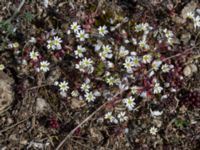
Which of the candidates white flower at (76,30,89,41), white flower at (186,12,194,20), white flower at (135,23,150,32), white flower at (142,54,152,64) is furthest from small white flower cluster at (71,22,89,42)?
white flower at (186,12,194,20)

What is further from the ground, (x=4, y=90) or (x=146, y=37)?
(x=146, y=37)

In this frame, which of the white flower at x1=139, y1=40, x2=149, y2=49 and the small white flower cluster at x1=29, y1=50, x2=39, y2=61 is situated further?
the white flower at x1=139, y1=40, x2=149, y2=49

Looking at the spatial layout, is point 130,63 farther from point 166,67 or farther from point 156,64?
point 166,67

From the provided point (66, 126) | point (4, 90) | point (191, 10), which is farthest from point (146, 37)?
point (4, 90)

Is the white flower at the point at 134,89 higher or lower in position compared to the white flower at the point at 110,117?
higher

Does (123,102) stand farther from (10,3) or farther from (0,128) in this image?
(10,3)

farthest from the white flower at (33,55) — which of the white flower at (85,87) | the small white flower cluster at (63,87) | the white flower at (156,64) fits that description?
the white flower at (156,64)

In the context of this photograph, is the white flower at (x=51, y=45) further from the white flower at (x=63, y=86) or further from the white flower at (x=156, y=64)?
the white flower at (x=156, y=64)

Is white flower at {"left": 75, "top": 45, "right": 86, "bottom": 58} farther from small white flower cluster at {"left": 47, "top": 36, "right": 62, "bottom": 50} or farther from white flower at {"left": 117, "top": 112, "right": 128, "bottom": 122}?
white flower at {"left": 117, "top": 112, "right": 128, "bottom": 122}
